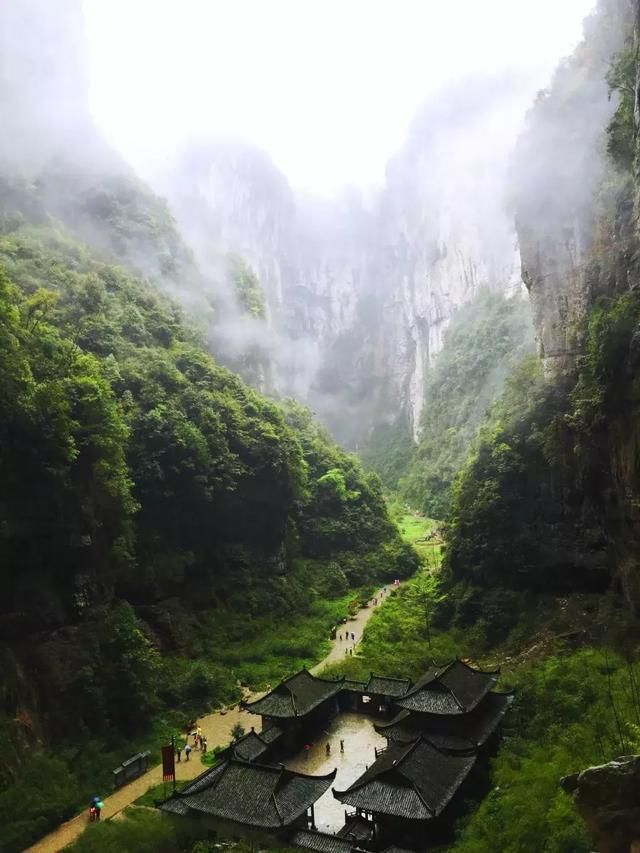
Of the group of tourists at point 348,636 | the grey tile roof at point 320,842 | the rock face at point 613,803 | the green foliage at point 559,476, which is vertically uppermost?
the green foliage at point 559,476

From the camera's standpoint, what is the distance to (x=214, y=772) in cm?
1659

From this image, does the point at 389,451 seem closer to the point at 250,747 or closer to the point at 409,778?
the point at 250,747

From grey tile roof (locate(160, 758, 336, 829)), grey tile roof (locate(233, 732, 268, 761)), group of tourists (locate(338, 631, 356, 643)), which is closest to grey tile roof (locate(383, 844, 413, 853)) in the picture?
grey tile roof (locate(160, 758, 336, 829))

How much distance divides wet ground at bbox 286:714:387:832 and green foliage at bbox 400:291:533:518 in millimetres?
41714

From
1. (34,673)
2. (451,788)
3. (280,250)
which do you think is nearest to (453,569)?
(451,788)

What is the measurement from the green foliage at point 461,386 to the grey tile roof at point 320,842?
5009cm

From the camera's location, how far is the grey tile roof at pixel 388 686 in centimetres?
2352

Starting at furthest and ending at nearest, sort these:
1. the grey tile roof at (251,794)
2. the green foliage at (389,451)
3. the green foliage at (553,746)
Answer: the green foliage at (389,451) → the grey tile roof at (251,794) → the green foliage at (553,746)

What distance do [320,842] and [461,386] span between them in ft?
224

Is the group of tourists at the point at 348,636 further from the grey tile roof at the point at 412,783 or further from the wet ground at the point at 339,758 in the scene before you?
the grey tile roof at the point at 412,783

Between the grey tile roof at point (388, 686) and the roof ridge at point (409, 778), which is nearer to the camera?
the roof ridge at point (409, 778)

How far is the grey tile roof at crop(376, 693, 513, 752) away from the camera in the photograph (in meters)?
18.3

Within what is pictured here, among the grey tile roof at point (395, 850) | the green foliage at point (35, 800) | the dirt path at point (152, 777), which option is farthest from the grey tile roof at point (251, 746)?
the grey tile roof at point (395, 850)

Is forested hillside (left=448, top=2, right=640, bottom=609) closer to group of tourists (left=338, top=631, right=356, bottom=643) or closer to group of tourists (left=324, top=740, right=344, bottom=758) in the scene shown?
group of tourists (left=338, top=631, right=356, bottom=643)
